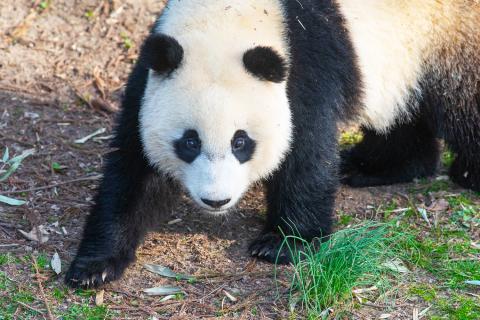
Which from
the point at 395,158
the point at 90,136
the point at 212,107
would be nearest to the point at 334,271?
the point at 212,107

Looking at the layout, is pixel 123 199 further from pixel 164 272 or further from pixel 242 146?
pixel 242 146

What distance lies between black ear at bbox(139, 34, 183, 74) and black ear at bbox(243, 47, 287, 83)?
359 millimetres

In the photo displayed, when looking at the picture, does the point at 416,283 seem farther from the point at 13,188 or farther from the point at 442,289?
the point at 13,188

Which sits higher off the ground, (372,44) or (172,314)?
(372,44)

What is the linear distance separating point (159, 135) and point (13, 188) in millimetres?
1500

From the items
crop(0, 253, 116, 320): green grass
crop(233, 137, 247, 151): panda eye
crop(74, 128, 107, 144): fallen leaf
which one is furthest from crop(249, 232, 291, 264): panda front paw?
crop(74, 128, 107, 144): fallen leaf

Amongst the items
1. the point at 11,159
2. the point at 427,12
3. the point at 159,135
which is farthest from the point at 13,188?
the point at 427,12

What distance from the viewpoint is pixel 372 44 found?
527cm

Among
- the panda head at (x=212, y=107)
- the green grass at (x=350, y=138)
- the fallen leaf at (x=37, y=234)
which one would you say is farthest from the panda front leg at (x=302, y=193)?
the green grass at (x=350, y=138)

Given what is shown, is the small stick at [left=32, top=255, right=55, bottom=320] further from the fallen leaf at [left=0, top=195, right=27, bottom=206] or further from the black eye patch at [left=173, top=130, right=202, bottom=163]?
the black eye patch at [left=173, top=130, right=202, bottom=163]

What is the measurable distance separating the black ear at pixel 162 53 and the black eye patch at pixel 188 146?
0.36 meters

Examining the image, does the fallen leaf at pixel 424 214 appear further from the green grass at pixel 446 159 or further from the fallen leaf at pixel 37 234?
the fallen leaf at pixel 37 234

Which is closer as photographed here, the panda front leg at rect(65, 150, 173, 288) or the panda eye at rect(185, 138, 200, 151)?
the panda eye at rect(185, 138, 200, 151)

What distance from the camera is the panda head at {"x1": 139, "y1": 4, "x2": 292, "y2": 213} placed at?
4270 millimetres
